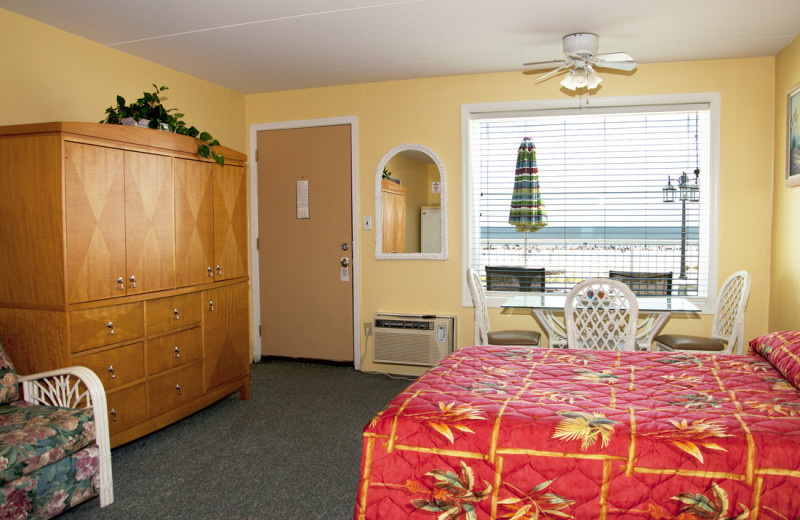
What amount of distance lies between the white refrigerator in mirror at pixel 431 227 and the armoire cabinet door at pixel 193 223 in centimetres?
178

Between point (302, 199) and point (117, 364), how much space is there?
7.92 feet

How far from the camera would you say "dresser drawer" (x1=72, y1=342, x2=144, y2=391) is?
2867 millimetres

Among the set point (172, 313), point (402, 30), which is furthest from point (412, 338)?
point (402, 30)

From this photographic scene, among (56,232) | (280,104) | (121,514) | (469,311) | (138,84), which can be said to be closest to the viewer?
(121,514)

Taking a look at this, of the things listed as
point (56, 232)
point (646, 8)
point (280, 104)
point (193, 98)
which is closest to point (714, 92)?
point (646, 8)

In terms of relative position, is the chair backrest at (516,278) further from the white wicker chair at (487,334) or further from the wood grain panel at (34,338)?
the wood grain panel at (34,338)

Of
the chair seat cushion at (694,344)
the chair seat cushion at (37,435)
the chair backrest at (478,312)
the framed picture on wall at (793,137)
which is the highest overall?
the framed picture on wall at (793,137)

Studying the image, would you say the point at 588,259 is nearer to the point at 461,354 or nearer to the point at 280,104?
the point at 461,354

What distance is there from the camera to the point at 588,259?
4.51m

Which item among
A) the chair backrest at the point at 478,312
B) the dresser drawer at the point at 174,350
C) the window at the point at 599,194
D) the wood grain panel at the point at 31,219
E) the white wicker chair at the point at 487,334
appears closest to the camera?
the wood grain panel at the point at 31,219

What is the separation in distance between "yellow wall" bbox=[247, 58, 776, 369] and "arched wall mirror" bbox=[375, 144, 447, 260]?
71 mm

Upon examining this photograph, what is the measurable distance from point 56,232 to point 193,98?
2153mm

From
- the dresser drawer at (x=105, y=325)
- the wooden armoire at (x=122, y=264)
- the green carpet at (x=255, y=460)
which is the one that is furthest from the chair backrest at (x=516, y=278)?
the dresser drawer at (x=105, y=325)

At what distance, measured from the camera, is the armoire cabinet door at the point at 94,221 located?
275 cm
